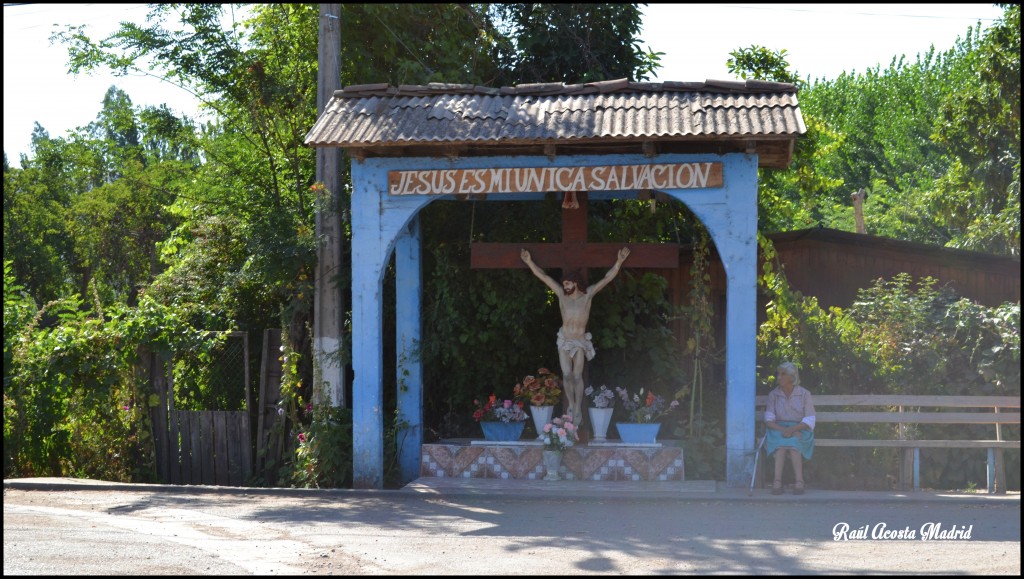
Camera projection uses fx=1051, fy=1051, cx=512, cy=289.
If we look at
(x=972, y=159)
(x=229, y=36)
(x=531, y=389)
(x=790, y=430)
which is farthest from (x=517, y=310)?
(x=972, y=159)

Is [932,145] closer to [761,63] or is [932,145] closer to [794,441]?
[761,63]

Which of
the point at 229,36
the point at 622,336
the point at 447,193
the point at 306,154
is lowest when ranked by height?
the point at 622,336

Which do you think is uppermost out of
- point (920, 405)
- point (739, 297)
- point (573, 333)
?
point (739, 297)

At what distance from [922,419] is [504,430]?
423 centimetres

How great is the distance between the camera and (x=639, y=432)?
11.0 meters

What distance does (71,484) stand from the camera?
1155 cm

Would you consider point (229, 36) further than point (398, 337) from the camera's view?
Yes

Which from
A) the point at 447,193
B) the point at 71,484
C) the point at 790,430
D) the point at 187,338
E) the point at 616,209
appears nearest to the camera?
the point at 790,430

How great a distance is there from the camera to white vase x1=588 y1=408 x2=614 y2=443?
36.7ft

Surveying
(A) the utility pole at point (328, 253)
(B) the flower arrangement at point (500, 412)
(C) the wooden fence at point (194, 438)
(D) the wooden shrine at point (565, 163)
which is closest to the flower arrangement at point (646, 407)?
(D) the wooden shrine at point (565, 163)

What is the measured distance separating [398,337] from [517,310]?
4.68 feet

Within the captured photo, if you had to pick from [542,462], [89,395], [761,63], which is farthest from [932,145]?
[89,395]

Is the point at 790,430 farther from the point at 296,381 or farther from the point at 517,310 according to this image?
the point at 296,381

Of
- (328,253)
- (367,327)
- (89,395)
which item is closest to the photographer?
(367,327)
